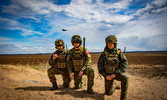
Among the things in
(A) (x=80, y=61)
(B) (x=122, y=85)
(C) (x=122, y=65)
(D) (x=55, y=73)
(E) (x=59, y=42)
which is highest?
(E) (x=59, y=42)

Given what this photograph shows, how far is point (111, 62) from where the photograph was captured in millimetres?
3617

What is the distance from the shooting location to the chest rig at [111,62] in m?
3.62

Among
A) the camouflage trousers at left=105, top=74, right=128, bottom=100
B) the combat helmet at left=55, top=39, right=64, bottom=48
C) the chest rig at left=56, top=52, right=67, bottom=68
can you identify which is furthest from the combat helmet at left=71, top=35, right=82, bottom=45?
the camouflage trousers at left=105, top=74, right=128, bottom=100

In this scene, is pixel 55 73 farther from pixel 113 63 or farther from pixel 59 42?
pixel 113 63

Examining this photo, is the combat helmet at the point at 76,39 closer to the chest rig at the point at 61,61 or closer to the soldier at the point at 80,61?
the soldier at the point at 80,61

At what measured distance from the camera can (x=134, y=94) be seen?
424 centimetres

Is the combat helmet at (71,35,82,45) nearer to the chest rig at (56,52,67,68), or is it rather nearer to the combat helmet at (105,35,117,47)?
the chest rig at (56,52,67,68)

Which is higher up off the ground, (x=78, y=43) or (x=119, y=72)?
(x=78, y=43)

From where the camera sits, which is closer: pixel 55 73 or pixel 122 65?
pixel 122 65

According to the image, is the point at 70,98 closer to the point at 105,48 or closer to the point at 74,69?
the point at 74,69

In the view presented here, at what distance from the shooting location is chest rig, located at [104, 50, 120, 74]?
11.9 feet

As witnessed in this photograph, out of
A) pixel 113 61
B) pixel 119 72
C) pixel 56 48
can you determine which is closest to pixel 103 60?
pixel 113 61

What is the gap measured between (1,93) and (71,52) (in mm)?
2564

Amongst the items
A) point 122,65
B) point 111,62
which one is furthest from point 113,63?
point 122,65
